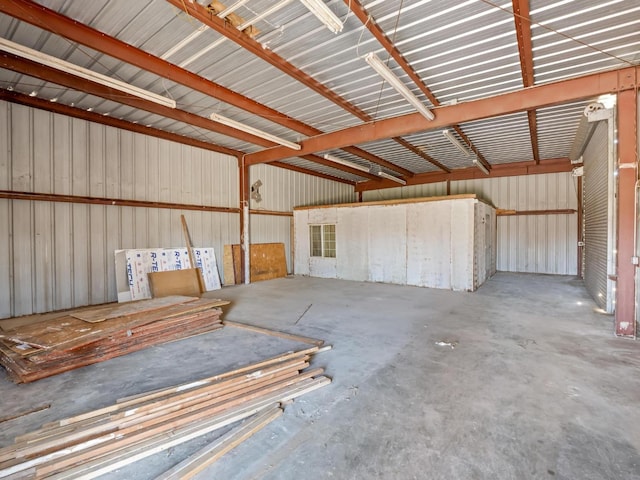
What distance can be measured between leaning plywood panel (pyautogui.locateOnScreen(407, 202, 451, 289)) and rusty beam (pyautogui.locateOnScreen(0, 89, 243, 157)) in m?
5.80

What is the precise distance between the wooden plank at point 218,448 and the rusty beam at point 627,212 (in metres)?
4.85

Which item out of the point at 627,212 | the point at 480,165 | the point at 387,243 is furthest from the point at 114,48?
the point at 480,165

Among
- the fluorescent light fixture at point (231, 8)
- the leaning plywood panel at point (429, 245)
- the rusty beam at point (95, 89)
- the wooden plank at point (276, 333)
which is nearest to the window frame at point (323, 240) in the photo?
the leaning plywood panel at point (429, 245)

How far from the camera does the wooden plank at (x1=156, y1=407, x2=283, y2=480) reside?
1.76m

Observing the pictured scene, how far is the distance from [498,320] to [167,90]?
22.3ft

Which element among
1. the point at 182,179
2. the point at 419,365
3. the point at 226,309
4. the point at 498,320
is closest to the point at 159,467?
the point at 419,365

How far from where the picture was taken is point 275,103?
5727mm

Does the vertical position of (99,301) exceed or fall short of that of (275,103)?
it falls short

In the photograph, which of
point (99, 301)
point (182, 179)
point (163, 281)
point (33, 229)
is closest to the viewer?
point (33, 229)

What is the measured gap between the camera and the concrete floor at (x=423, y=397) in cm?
187

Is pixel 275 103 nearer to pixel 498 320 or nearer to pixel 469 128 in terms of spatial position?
pixel 469 128

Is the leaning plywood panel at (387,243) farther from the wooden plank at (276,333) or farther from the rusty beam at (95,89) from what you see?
the wooden plank at (276,333)

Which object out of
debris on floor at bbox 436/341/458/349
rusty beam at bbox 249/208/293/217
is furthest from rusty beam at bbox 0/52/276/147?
debris on floor at bbox 436/341/458/349

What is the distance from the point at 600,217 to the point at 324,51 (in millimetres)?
6073
